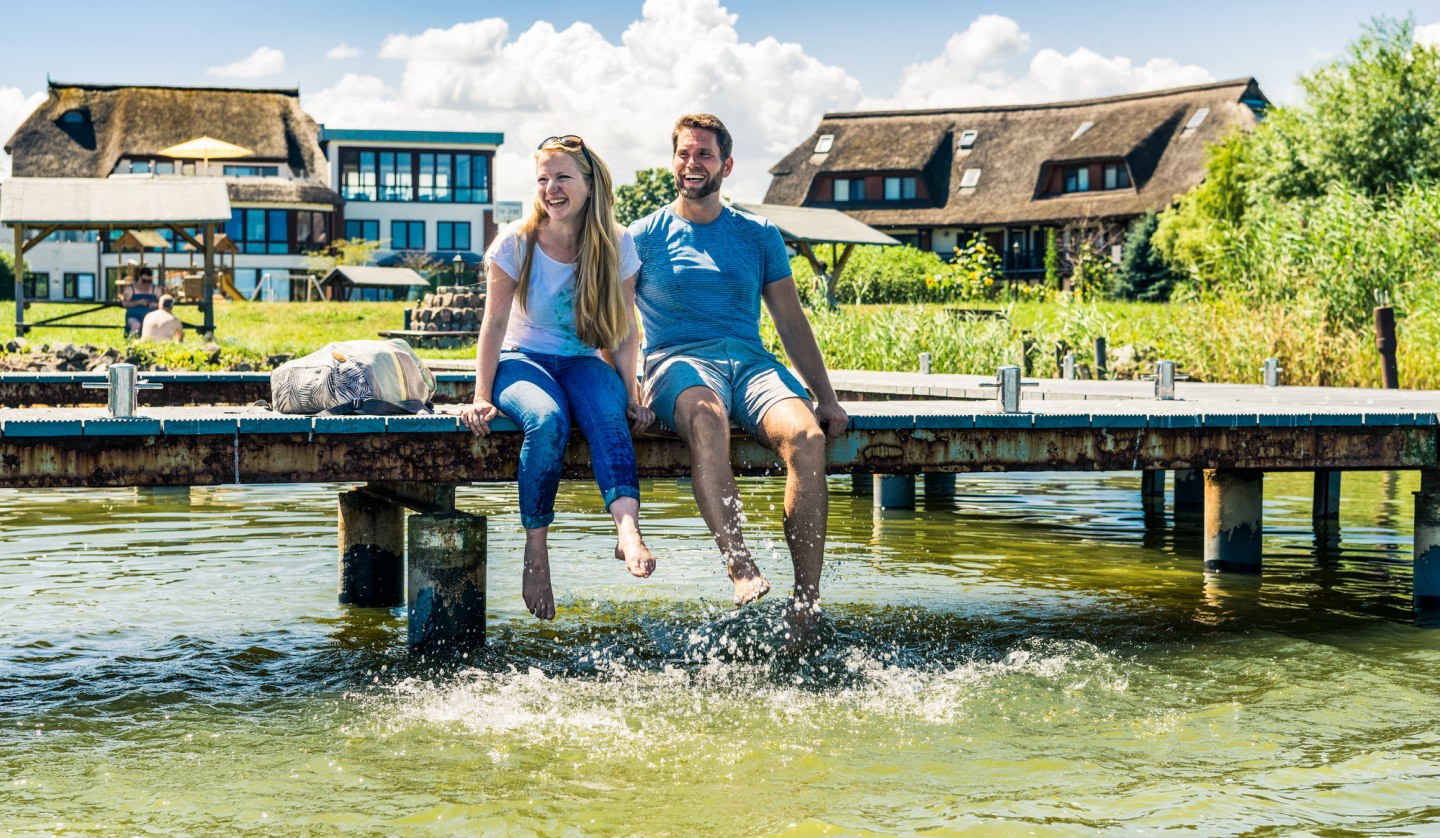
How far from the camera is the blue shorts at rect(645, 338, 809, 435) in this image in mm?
7352

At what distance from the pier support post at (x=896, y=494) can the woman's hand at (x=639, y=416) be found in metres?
7.00

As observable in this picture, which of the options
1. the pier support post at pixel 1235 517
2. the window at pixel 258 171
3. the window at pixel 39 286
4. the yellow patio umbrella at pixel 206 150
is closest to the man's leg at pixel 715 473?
Answer: the pier support post at pixel 1235 517

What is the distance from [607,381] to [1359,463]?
450 centimetres

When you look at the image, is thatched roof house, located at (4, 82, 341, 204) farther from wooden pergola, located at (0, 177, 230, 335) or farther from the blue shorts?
the blue shorts

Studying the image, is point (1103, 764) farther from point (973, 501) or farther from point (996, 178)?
point (996, 178)

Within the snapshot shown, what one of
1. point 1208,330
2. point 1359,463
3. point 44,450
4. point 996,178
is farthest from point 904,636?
point 996,178

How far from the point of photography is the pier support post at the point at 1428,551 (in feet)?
31.0

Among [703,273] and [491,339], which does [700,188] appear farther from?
[491,339]

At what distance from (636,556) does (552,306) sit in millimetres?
1376

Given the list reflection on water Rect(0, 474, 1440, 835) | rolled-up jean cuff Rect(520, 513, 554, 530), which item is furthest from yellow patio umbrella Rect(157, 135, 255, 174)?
rolled-up jean cuff Rect(520, 513, 554, 530)

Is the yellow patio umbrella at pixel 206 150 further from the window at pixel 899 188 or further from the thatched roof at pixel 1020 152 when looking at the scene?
the window at pixel 899 188

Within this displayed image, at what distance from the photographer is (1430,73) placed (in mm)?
35969

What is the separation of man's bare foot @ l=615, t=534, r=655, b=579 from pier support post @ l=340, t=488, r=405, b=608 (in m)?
2.96

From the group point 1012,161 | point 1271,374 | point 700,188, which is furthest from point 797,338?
point 1012,161
